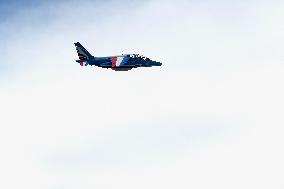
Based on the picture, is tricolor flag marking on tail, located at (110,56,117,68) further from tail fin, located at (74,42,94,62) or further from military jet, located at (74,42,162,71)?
tail fin, located at (74,42,94,62)

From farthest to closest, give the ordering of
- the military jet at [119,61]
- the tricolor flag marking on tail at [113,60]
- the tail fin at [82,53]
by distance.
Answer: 1. the tail fin at [82,53]
2. the tricolor flag marking on tail at [113,60]
3. the military jet at [119,61]

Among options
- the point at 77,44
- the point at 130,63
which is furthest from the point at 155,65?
the point at 77,44

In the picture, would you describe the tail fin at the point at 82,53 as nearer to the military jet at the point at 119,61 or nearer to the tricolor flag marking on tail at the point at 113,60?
the military jet at the point at 119,61

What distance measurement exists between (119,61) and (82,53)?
16.3 meters

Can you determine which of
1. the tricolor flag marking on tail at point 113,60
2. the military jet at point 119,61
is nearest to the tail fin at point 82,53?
the military jet at point 119,61

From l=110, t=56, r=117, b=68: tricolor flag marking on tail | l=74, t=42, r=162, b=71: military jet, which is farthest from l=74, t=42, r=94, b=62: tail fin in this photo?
l=110, t=56, r=117, b=68: tricolor flag marking on tail

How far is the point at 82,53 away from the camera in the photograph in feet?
366

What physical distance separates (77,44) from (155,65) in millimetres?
30361

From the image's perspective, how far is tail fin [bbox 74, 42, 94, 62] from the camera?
110125 millimetres

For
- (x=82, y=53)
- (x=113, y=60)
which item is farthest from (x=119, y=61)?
(x=82, y=53)

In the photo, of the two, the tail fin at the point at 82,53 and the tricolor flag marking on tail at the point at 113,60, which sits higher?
the tail fin at the point at 82,53

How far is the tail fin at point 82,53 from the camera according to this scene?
110 metres

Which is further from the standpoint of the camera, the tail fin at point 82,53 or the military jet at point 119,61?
the tail fin at point 82,53

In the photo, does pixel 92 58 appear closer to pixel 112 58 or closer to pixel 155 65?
pixel 112 58
